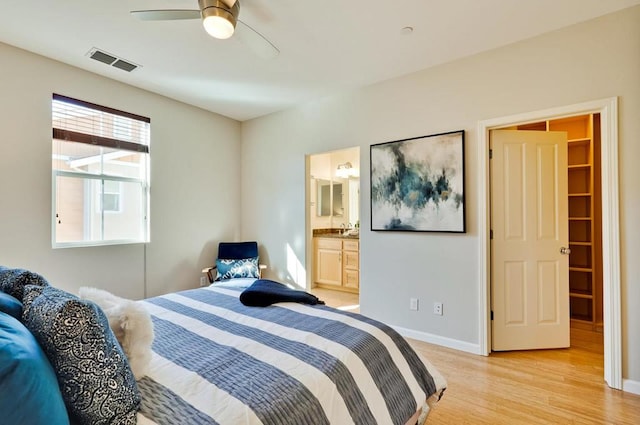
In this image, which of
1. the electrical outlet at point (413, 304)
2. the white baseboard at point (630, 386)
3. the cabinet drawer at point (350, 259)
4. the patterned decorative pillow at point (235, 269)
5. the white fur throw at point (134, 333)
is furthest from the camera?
the cabinet drawer at point (350, 259)

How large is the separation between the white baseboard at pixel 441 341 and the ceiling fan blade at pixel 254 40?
2854 mm

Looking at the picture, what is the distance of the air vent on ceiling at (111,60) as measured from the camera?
2.68 metres

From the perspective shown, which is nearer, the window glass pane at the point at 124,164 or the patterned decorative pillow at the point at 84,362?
the patterned decorative pillow at the point at 84,362

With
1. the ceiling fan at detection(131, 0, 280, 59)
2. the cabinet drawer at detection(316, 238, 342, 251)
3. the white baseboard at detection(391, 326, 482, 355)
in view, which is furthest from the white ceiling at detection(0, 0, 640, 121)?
the white baseboard at detection(391, 326, 482, 355)

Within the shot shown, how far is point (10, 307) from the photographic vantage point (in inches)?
39.4

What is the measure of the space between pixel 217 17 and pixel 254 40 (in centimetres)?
37

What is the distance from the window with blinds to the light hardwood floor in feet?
11.2

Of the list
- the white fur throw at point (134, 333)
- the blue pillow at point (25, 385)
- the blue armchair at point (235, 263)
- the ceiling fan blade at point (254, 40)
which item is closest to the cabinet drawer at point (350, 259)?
the blue armchair at point (235, 263)

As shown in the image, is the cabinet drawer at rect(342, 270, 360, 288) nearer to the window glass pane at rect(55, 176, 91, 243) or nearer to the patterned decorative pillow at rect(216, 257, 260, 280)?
the patterned decorative pillow at rect(216, 257, 260, 280)

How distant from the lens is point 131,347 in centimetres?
110

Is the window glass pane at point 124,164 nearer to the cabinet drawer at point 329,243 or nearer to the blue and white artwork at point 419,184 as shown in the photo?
the blue and white artwork at point 419,184

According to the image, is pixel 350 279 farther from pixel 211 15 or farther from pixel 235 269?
pixel 211 15

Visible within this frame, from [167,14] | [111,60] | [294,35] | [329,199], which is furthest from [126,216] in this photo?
[329,199]

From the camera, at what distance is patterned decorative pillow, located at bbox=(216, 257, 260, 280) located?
12.6ft
